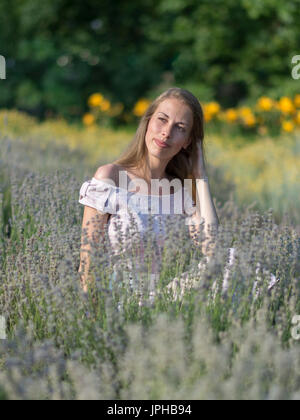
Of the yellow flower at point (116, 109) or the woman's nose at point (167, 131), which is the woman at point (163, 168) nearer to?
the woman's nose at point (167, 131)

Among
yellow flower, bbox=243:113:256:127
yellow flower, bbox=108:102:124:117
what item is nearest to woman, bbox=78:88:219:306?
yellow flower, bbox=243:113:256:127

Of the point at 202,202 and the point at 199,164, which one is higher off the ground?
the point at 199,164

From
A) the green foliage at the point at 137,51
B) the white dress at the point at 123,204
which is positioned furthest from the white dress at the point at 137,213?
the green foliage at the point at 137,51

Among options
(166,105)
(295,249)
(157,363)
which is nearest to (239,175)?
(166,105)

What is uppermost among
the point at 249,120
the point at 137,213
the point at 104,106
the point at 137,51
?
the point at 137,51

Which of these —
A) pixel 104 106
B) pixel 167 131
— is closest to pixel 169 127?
pixel 167 131

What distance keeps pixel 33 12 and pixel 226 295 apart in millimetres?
10559

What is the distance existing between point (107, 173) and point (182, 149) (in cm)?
57

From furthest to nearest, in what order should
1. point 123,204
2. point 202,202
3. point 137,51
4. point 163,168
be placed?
point 137,51
point 163,168
point 202,202
point 123,204

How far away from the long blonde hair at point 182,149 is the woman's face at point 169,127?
48mm

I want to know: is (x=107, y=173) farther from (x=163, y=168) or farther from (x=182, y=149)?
(x=182, y=149)

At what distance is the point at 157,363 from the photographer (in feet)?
4.68

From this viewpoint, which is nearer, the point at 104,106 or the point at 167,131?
the point at 167,131

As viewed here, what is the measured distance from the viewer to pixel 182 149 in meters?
3.02
